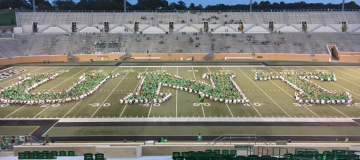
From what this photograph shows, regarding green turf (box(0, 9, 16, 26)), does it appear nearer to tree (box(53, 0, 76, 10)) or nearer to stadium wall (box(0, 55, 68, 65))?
stadium wall (box(0, 55, 68, 65))

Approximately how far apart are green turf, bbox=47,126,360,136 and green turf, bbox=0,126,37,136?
1.47 m

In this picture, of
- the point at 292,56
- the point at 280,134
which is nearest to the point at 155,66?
the point at 292,56

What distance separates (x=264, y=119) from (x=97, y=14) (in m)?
55.6

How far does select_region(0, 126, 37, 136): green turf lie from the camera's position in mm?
17219

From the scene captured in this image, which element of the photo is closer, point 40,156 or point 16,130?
point 40,156

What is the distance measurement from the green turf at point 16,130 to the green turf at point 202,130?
147 cm

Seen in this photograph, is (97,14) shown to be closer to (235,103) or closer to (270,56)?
(270,56)

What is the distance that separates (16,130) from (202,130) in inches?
464

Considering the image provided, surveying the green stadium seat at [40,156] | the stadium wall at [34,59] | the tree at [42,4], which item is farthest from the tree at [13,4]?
the green stadium seat at [40,156]

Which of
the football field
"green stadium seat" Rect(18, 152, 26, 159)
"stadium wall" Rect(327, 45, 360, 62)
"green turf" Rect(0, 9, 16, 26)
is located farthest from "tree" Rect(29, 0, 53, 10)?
"green stadium seat" Rect(18, 152, 26, 159)

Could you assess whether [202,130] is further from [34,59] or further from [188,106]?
[34,59]

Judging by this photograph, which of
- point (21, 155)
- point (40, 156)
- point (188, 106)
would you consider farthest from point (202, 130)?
point (21, 155)

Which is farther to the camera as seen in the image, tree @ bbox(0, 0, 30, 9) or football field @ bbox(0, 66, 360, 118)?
tree @ bbox(0, 0, 30, 9)

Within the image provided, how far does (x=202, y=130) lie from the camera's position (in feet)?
57.7
